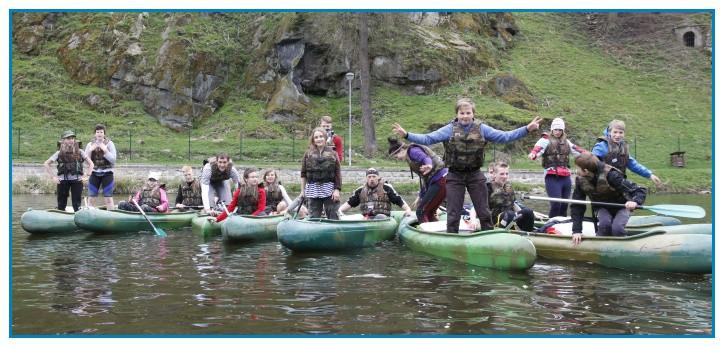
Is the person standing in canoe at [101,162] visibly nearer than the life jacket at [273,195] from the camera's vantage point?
No

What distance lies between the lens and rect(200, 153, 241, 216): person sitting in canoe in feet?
37.4

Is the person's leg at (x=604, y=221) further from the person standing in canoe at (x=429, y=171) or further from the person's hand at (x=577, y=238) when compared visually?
the person standing in canoe at (x=429, y=171)

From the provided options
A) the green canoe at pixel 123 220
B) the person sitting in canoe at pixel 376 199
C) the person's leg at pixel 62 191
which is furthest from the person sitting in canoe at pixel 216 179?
the person's leg at pixel 62 191

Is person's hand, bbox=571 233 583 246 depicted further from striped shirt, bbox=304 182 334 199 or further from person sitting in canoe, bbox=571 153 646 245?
striped shirt, bbox=304 182 334 199

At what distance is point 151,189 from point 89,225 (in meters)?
1.85

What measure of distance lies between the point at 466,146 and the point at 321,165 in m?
2.09

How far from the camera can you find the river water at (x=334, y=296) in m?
4.90

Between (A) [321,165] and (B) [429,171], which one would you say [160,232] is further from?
(B) [429,171]

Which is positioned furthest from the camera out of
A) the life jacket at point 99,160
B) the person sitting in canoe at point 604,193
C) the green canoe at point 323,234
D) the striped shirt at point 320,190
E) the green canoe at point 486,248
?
the life jacket at point 99,160

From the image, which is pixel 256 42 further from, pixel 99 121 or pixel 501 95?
pixel 501 95

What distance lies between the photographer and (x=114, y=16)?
123 feet

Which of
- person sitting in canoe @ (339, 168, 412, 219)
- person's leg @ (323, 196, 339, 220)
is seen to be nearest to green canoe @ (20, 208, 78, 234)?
person sitting in canoe @ (339, 168, 412, 219)

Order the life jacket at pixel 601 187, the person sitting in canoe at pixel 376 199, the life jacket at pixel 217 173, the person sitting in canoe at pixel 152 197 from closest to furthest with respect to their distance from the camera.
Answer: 1. the life jacket at pixel 601 187
2. the person sitting in canoe at pixel 376 199
3. the life jacket at pixel 217 173
4. the person sitting in canoe at pixel 152 197

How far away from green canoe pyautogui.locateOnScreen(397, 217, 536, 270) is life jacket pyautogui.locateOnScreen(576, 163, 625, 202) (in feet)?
3.65
